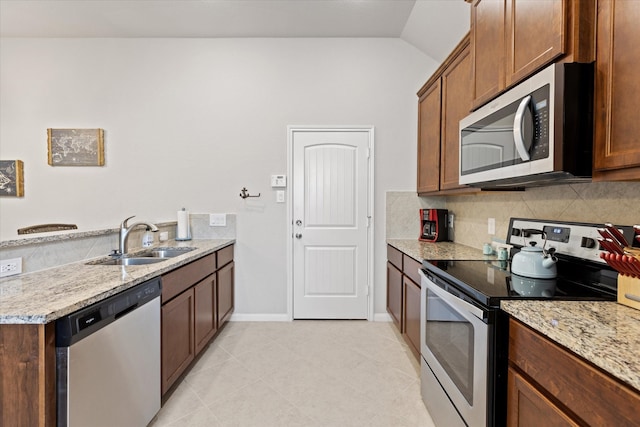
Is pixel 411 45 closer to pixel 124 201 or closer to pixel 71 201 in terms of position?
pixel 124 201

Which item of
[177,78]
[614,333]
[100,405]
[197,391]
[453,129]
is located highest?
[177,78]

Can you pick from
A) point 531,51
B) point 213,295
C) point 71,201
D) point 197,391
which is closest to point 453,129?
point 531,51

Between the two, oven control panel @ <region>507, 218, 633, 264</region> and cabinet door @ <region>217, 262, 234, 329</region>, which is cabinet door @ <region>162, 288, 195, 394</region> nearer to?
cabinet door @ <region>217, 262, 234, 329</region>

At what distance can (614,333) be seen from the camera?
87 cm

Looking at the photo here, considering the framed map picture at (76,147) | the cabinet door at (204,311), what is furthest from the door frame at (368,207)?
the framed map picture at (76,147)

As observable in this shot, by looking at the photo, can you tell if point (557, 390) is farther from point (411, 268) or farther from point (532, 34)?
point (411, 268)

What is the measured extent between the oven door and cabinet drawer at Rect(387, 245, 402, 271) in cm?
88

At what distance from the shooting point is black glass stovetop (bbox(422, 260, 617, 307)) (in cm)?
121

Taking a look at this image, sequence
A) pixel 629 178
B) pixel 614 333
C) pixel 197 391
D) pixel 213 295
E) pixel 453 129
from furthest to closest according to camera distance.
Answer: pixel 213 295 < pixel 453 129 < pixel 197 391 < pixel 629 178 < pixel 614 333

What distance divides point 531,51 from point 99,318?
2.10 metres

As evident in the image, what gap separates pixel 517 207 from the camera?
211 centimetres

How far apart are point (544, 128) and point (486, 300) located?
2.29 feet

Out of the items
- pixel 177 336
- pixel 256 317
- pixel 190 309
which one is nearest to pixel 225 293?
pixel 256 317

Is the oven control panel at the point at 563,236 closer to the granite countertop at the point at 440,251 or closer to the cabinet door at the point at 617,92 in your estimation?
the granite countertop at the point at 440,251
